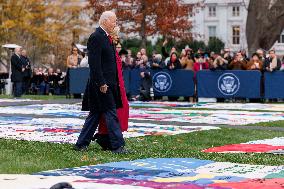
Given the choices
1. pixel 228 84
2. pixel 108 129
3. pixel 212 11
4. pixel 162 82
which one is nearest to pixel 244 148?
pixel 108 129

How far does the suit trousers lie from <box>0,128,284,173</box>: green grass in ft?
0.59

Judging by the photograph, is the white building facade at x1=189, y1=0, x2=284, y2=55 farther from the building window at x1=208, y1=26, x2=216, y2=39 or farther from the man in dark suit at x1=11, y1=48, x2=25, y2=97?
the man in dark suit at x1=11, y1=48, x2=25, y2=97

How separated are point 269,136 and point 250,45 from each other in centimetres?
2915

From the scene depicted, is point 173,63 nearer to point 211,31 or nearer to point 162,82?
point 162,82

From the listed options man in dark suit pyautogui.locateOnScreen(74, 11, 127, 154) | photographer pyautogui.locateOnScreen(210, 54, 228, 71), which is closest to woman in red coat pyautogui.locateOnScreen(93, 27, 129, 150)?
man in dark suit pyautogui.locateOnScreen(74, 11, 127, 154)

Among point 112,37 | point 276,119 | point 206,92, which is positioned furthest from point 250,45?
point 112,37

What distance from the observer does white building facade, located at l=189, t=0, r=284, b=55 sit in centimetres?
9956

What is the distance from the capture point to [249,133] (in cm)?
1653

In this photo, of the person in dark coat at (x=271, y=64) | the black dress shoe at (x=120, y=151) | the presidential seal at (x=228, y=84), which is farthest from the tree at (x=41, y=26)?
the black dress shoe at (x=120, y=151)

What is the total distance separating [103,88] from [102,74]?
0.22m

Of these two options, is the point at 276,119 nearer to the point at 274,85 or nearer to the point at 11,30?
the point at 274,85

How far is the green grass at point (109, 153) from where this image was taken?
37.2 feet

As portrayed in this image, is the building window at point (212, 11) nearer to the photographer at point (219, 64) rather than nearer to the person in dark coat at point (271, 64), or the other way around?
the photographer at point (219, 64)

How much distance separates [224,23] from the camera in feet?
331
